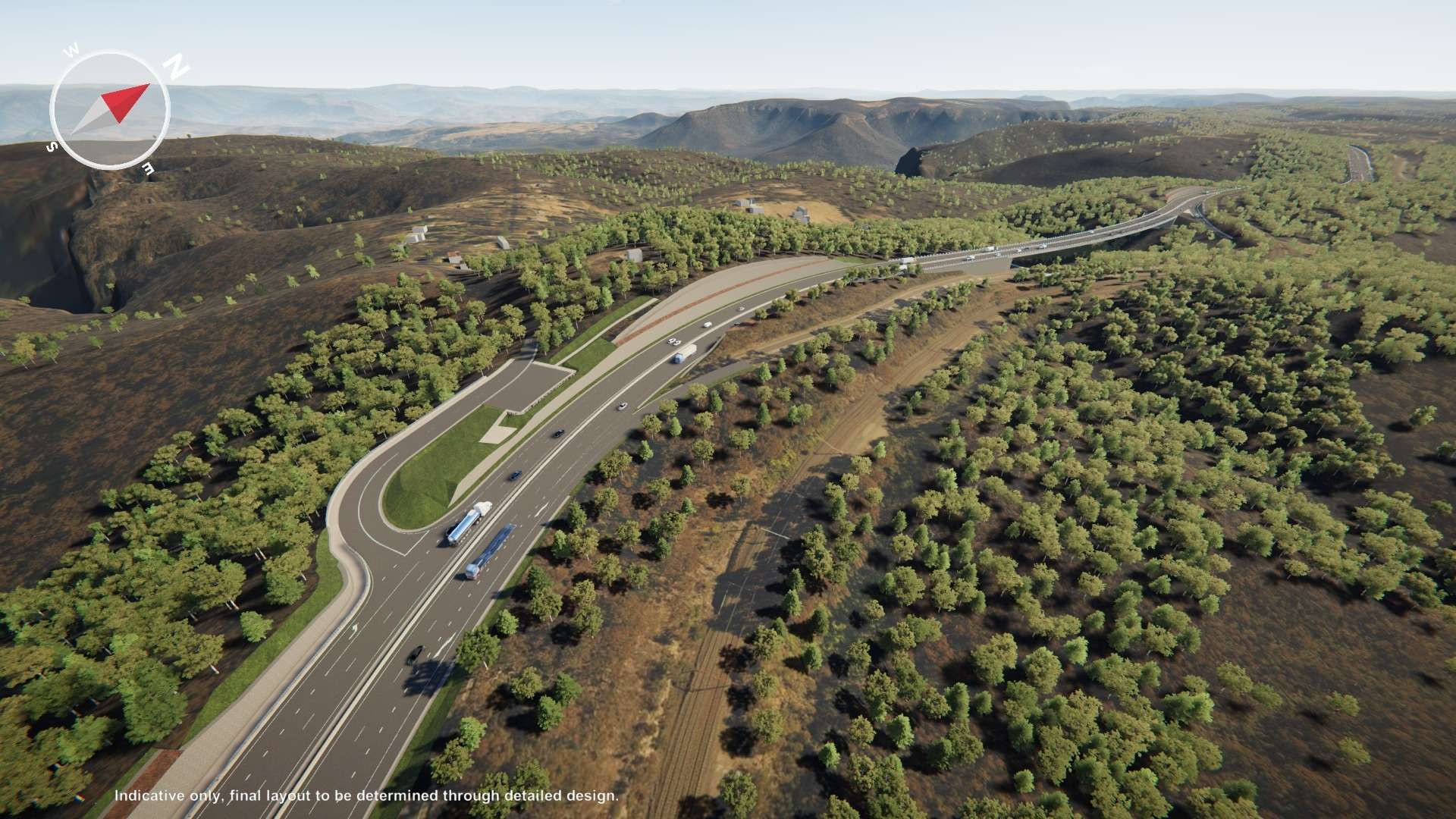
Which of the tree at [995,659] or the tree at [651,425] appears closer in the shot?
the tree at [995,659]

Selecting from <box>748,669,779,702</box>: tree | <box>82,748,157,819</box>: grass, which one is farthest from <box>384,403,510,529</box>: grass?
<box>748,669,779,702</box>: tree

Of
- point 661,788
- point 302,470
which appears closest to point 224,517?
point 302,470

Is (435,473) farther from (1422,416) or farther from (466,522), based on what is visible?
(1422,416)

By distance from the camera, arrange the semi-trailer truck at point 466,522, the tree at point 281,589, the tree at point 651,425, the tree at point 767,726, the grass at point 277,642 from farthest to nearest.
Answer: the tree at point 651,425 < the semi-trailer truck at point 466,522 < the tree at point 281,589 < the grass at point 277,642 < the tree at point 767,726

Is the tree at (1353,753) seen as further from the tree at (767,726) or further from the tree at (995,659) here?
the tree at (767,726)

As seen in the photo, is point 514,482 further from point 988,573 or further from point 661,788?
point 988,573

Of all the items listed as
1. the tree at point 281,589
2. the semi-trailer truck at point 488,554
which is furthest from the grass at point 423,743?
the tree at point 281,589
